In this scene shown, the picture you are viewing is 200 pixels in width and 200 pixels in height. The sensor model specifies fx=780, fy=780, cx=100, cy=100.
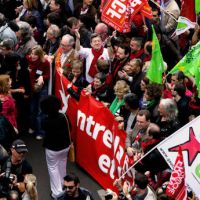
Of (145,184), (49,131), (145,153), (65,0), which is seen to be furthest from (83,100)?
(65,0)

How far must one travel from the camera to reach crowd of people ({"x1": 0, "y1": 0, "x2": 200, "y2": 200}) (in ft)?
31.7

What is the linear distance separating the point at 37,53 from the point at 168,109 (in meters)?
2.84

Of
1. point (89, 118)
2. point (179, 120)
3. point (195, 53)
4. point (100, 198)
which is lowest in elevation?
point (100, 198)

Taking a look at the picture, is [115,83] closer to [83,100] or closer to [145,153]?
[83,100]

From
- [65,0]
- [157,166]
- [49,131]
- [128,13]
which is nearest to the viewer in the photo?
[157,166]

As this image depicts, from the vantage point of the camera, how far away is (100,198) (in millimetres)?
10867

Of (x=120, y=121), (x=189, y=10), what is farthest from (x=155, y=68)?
(x=189, y=10)

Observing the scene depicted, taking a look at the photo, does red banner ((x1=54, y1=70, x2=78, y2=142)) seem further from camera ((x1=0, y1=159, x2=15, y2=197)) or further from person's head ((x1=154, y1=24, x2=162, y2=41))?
camera ((x1=0, y1=159, x2=15, y2=197))

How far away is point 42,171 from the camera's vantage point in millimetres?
11656

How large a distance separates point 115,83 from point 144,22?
5.93 ft

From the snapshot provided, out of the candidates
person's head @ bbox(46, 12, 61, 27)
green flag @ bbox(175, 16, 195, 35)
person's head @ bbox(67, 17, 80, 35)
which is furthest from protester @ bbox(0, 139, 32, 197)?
person's head @ bbox(46, 12, 61, 27)

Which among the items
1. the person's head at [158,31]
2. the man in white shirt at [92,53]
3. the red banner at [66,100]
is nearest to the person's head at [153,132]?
the red banner at [66,100]

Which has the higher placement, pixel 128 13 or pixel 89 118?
pixel 128 13

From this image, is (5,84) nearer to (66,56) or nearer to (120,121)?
(66,56)
